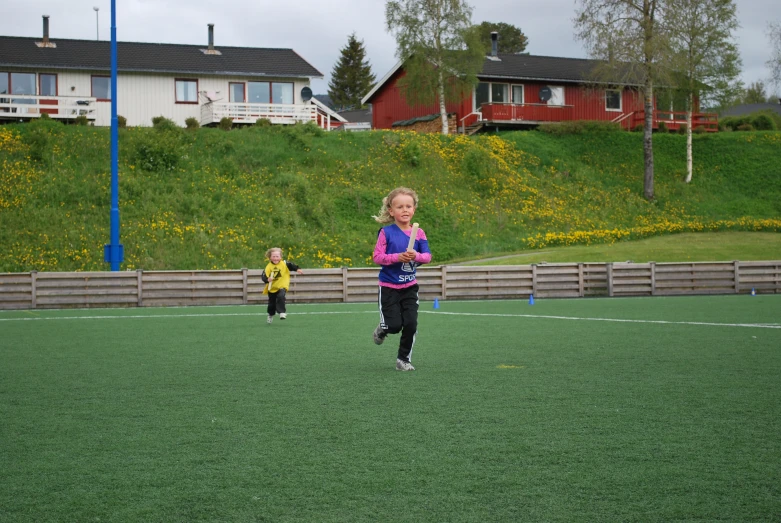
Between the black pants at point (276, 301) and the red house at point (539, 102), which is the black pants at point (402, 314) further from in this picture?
the red house at point (539, 102)

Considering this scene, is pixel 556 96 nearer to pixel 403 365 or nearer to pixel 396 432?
pixel 403 365

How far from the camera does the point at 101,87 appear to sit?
4619 centimetres

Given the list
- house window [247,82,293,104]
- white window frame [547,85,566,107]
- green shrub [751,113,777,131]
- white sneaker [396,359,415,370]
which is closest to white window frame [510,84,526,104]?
white window frame [547,85,566,107]

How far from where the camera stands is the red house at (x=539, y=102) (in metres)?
49.5

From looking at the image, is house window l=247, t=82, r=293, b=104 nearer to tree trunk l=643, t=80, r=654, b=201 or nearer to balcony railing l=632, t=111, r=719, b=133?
tree trunk l=643, t=80, r=654, b=201

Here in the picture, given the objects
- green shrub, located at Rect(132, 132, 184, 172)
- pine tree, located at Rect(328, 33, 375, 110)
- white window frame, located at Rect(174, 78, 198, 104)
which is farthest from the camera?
pine tree, located at Rect(328, 33, 375, 110)

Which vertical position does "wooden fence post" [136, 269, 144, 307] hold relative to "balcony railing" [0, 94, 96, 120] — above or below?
below

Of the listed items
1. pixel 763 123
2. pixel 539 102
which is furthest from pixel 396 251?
pixel 763 123

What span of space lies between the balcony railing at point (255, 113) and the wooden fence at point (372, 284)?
2127 cm

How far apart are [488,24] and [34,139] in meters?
76.0

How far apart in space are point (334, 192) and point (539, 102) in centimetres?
2019

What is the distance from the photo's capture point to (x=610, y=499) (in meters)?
3.77

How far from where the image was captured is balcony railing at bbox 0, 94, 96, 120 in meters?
40.4

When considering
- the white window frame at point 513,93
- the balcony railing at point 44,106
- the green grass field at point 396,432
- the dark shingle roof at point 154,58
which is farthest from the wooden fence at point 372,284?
the white window frame at point 513,93
